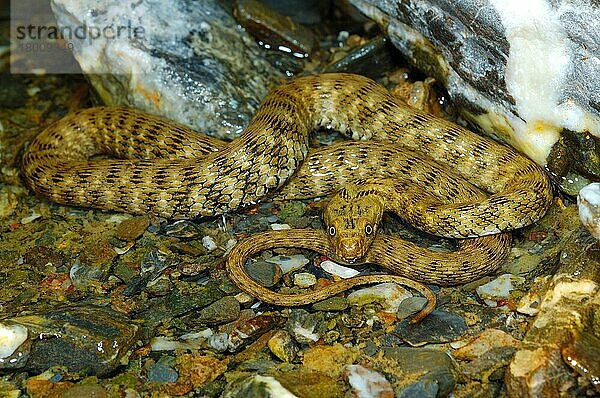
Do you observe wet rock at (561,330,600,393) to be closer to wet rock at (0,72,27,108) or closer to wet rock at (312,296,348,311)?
wet rock at (312,296,348,311)

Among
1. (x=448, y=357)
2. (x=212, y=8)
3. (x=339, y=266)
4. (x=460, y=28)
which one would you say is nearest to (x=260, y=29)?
(x=212, y=8)

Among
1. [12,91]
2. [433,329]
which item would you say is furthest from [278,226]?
[12,91]

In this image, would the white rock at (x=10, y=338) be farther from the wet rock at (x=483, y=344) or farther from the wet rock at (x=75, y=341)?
the wet rock at (x=483, y=344)

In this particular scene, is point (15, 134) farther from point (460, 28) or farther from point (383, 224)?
point (460, 28)

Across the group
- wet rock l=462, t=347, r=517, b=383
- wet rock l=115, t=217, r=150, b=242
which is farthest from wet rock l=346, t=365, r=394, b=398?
wet rock l=115, t=217, r=150, b=242

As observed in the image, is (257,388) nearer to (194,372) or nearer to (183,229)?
(194,372)
